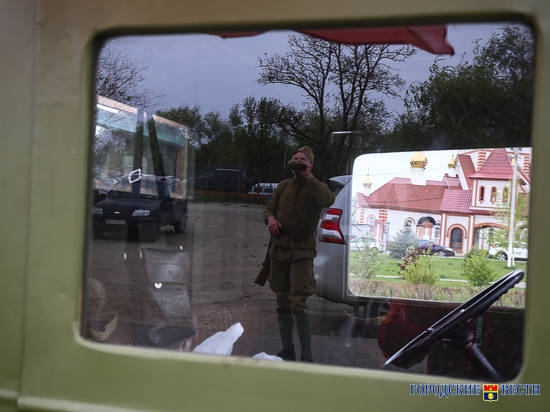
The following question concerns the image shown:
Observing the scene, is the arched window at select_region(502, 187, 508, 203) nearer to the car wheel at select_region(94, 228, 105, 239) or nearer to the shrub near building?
the shrub near building

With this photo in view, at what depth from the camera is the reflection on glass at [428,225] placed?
377 cm

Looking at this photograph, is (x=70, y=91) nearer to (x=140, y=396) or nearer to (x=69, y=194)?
(x=69, y=194)

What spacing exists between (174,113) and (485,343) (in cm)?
204

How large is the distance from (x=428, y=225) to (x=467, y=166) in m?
0.72

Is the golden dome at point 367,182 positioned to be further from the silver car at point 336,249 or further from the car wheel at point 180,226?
the car wheel at point 180,226

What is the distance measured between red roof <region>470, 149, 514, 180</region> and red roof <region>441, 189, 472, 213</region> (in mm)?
340

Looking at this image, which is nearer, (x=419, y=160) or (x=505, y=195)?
(x=505, y=195)

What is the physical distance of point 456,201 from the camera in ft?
13.8

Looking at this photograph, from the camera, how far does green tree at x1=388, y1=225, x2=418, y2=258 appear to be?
4.31 m

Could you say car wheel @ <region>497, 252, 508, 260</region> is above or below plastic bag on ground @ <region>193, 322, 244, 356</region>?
above

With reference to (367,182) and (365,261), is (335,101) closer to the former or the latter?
(367,182)

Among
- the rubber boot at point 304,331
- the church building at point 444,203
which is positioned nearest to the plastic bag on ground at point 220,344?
the rubber boot at point 304,331

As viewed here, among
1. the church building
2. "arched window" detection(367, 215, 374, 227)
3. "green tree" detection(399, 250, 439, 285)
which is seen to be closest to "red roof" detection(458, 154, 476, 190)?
the church building

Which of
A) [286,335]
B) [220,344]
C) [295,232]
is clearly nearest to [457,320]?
[220,344]
